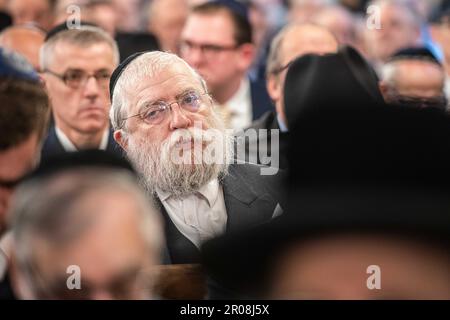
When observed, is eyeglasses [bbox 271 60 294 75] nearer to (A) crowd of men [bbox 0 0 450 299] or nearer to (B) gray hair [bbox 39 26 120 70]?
(A) crowd of men [bbox 0 0 450 299]

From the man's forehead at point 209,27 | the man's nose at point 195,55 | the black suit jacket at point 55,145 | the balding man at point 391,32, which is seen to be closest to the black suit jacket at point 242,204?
the black suit jacket at point 55,145

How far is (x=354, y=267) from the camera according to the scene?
5.34 feet

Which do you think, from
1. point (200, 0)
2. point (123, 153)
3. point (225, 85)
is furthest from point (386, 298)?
point (200, 0)

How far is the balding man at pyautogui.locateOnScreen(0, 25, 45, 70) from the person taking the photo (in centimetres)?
258

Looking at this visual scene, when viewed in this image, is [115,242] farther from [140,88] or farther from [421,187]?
[140,88]

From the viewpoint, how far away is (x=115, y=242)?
1.55 m

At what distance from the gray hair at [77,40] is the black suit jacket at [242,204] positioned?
496 millimetres

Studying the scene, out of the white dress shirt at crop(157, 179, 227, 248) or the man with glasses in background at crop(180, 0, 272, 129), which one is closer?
the white dress shirt at crop(157, 179, 227, 248)

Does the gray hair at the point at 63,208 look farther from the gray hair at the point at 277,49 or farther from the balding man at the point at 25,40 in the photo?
the gray hair at the point at 277,49

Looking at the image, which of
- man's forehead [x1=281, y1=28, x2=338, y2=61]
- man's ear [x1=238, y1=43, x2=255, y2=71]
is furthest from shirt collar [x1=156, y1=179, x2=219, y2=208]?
man's ear [x1=238, y1=43, x2=255, y2=71]

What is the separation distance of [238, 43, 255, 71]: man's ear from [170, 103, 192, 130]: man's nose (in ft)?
3.21

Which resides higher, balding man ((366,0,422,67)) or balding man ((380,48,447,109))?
balding man ((366,0,422,67))
